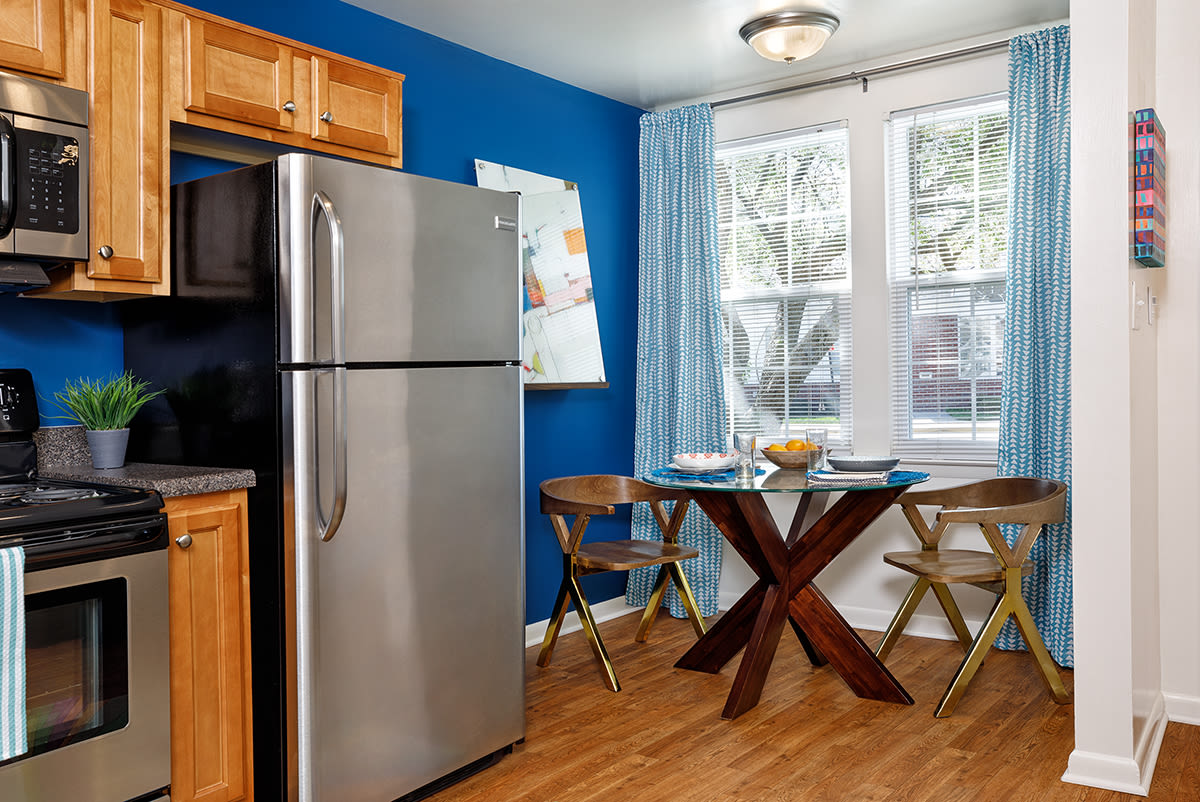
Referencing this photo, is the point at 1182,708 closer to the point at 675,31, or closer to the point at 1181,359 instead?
the point at 1181,359

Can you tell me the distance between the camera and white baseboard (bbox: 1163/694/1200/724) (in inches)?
124

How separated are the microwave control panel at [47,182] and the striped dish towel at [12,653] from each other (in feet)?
2.77

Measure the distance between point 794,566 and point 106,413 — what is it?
90.3 inches

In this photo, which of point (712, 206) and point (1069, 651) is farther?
point (712, 206)

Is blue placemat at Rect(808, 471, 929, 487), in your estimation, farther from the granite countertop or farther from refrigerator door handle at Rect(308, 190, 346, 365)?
the granite countertop

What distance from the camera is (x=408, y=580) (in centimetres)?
262

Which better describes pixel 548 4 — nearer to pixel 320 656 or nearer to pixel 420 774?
pixel 320 656

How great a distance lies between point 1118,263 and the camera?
8.44 ft

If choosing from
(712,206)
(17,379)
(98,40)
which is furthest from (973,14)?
(17,379)

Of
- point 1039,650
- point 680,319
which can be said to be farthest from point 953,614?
point 680,319

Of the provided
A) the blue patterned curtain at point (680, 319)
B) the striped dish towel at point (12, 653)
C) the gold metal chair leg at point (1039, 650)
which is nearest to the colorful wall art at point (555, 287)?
the blue patterned curtain at point (680, 319)

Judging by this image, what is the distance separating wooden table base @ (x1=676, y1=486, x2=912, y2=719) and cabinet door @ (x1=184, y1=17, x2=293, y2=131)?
6.01ft

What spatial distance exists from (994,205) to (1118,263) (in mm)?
1522

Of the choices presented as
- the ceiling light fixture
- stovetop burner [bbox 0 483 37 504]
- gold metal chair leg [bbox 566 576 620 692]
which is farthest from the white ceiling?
gold metal chair leg [bbox 566 576 620 692]
